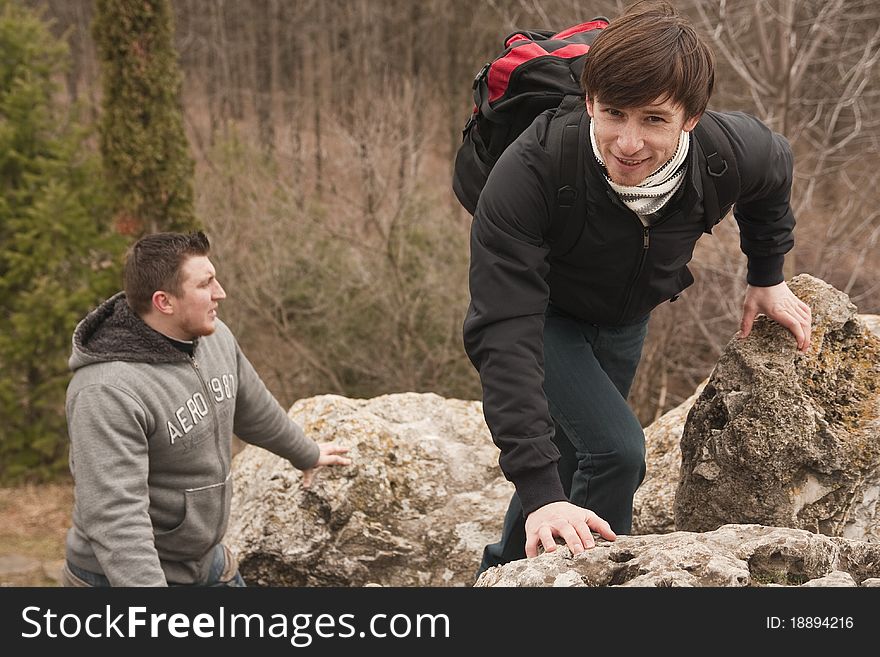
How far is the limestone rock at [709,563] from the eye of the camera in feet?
7.14

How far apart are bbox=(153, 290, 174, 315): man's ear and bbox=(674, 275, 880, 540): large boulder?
187 cm

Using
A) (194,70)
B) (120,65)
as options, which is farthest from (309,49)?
(120,65)

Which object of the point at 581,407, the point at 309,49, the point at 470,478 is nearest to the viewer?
the point at 581,407

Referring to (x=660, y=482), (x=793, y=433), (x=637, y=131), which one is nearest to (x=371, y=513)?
(x=660, y=482)

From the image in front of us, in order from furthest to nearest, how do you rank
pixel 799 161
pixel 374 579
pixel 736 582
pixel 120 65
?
1. pixel 120 65
2. pixel 799 161
3. pixel 374 579
4. pixel 736 582

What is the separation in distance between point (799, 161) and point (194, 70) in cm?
1455

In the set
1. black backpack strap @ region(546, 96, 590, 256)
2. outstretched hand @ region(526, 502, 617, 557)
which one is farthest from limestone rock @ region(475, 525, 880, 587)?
black backpack strap @ region(546, 96, 590, 256)

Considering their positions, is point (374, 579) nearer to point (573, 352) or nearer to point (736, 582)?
point (573, 352)

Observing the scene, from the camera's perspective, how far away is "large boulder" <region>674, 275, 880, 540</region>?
310 cm

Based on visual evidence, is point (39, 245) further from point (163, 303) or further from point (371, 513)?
point (163, 303)

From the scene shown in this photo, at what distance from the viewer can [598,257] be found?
99.6 inches

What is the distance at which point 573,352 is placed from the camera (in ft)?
9.12

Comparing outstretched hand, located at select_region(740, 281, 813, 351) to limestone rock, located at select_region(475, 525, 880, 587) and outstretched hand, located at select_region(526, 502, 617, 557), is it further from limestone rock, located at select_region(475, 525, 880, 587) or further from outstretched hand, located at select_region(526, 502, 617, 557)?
outstretched hand, located at select_region(526, 502, 617, 557)

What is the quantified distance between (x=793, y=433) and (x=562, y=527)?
1.17 metres
